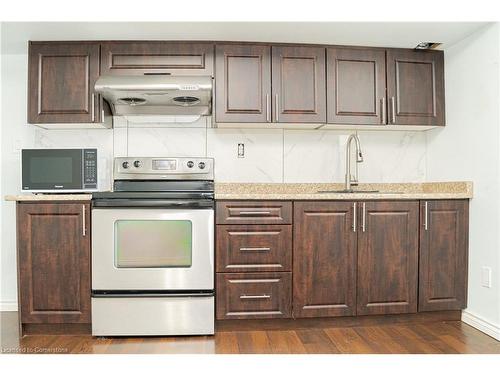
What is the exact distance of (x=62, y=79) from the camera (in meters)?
2.75

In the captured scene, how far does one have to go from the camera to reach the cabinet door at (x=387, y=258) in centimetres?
256

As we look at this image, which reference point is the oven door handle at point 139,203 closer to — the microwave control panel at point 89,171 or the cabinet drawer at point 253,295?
the microwave control panel at point 89,171

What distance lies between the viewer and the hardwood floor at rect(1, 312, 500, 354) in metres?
2.23

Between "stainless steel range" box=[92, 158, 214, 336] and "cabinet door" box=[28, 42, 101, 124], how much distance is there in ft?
2.43

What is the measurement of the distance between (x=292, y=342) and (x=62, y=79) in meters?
2.25

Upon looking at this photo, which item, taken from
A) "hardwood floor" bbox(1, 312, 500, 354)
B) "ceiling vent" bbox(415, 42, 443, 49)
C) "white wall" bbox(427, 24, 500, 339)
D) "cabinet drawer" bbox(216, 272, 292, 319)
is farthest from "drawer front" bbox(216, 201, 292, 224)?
"ceiling vent" bbox(415, 42, 443, 49)

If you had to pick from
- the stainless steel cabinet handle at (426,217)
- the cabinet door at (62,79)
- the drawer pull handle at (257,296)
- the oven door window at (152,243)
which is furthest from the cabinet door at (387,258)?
the cabinet door at (62,79)

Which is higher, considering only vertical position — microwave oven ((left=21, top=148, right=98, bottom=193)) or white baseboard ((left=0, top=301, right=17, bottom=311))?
microwave oven ((left=21, top=148, right=98, bottom=193))

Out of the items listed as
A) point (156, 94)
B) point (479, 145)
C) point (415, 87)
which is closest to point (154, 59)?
point (156, 94)

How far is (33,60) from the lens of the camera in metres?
2.74

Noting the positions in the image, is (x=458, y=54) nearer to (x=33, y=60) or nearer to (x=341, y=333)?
(x=341, y=333)

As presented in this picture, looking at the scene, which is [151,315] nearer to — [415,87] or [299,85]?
[299,85]

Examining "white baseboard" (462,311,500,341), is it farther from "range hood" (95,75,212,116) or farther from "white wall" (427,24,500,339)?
"range hood" (95,75,212,116)
